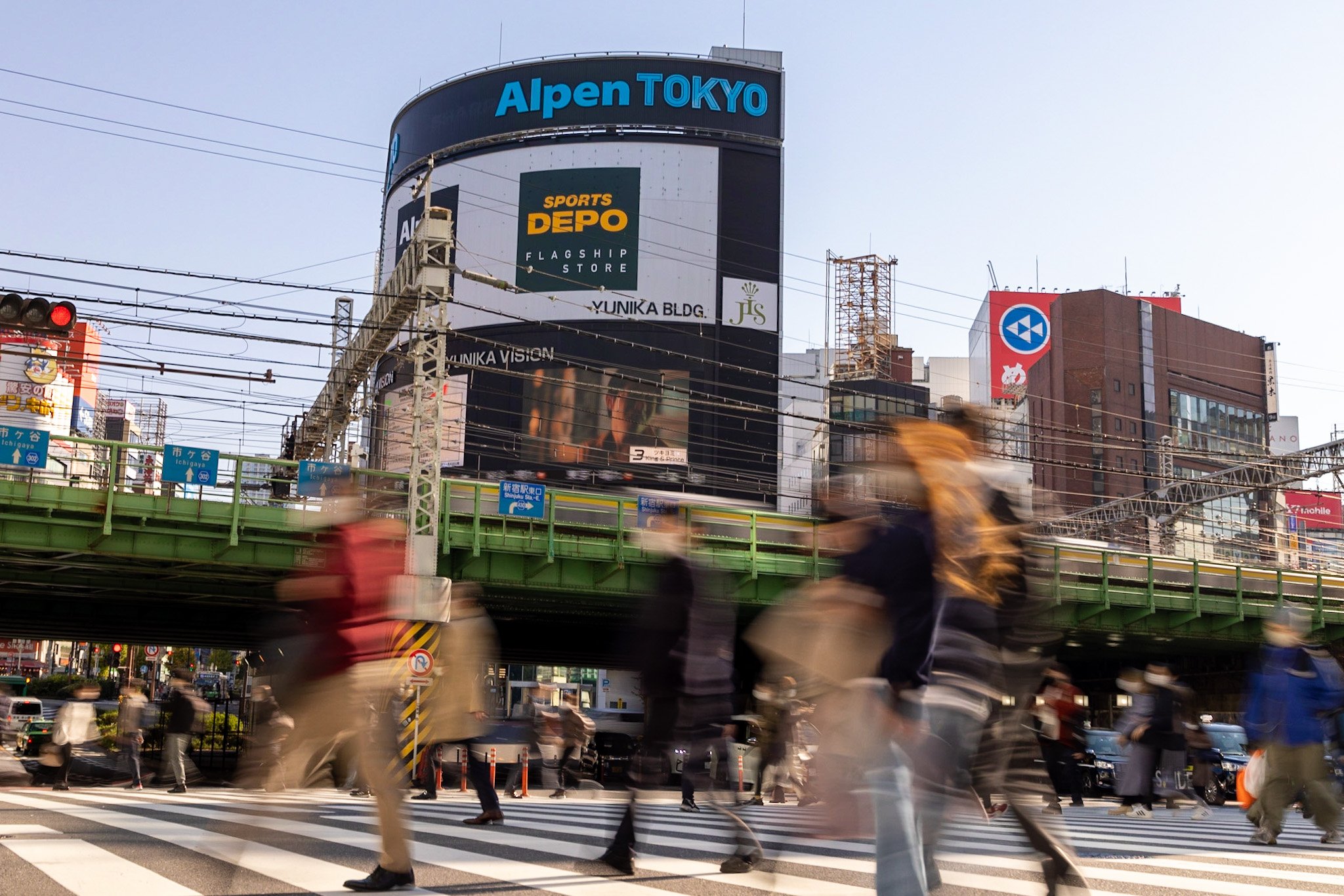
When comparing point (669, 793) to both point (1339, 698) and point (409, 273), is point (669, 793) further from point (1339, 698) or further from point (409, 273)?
point (1339, 698)

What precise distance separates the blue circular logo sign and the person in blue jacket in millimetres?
93690

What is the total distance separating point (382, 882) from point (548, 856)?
1943 millimetres

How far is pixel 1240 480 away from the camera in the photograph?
42.8m

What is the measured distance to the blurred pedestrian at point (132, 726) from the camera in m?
18.2

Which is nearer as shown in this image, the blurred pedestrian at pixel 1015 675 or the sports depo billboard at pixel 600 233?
the blurred pedestrian at pixel 1015 675

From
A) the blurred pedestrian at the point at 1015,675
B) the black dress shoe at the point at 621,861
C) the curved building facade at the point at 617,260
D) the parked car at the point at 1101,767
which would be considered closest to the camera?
the blurred pedestrian at the point at 1015,675

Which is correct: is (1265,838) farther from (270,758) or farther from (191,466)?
(191,466)

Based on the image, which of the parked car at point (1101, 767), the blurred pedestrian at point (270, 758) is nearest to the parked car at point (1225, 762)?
the parked car at point (1101, 767)

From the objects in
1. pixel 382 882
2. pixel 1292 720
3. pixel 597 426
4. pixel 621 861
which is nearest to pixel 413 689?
pixel 1292 720

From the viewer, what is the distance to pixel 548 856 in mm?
7273

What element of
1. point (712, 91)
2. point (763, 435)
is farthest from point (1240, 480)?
point (712, 91)

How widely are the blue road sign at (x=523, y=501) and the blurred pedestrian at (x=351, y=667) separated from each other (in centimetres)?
2410

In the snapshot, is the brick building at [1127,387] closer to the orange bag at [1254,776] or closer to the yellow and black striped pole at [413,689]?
the yellow and black striped pole at [413,689]

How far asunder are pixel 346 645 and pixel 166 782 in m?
17.3
